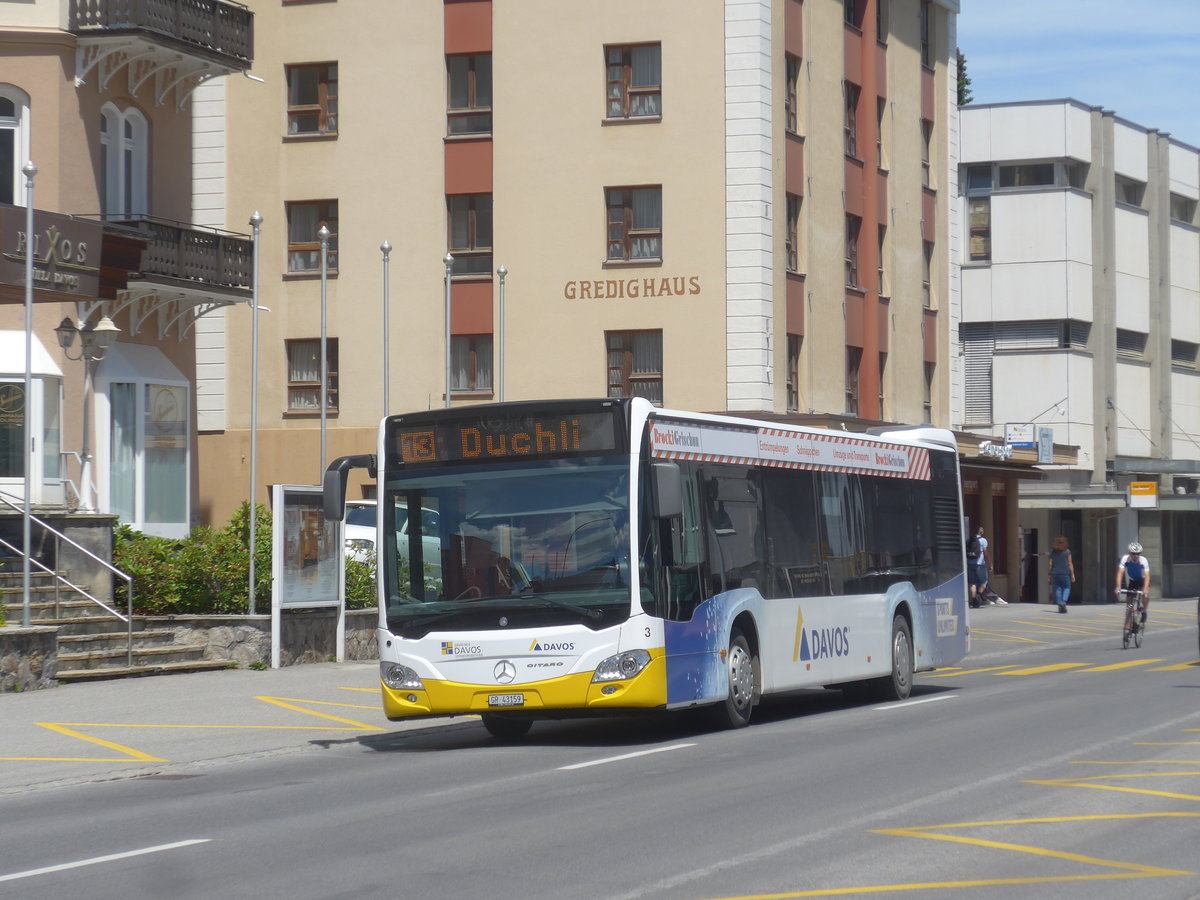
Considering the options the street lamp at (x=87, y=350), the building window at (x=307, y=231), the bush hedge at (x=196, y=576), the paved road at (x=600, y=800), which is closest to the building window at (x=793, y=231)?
the building window at (x=307, y=231)

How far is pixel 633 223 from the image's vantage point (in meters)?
39.8

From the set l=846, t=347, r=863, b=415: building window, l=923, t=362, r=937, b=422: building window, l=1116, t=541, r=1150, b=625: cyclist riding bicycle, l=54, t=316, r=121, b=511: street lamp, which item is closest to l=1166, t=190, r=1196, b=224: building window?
l=923, t=362, r=937, b=422: building window

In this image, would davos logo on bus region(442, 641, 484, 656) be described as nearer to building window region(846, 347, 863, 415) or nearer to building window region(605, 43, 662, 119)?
building window region(605, 43, 662, 119)

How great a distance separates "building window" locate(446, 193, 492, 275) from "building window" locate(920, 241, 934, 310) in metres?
13.5

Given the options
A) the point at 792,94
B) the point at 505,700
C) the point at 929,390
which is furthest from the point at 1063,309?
the point at 505,700

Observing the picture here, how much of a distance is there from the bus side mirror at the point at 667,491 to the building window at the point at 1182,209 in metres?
51.7

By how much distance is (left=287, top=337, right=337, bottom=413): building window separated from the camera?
137 ft

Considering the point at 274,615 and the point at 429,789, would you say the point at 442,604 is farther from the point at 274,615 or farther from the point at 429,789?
the point at 274,615

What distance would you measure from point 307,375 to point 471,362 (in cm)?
403

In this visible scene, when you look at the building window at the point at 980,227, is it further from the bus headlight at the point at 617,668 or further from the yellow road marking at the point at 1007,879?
the yellow road marking at the point at 1007,879

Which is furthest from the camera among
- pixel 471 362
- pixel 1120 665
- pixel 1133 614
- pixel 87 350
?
pixel 471 362

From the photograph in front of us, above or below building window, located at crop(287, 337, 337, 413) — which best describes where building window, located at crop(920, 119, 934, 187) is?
above

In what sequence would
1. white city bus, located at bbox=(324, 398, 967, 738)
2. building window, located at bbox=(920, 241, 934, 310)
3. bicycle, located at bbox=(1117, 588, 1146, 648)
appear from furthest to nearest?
building window, located at bbox=(920, 241, 934, 310) → bicycle, located at bbox=(1117, 588, 1146, 648) → white city bus, located at bbox=(324, 398, 967, 738)

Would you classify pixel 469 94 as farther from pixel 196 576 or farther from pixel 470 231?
pixel 196 576
